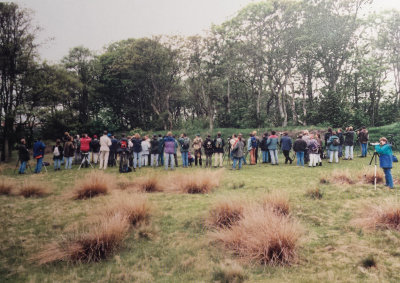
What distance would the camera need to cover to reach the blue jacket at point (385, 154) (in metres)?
7.84

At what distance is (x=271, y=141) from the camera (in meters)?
14.4

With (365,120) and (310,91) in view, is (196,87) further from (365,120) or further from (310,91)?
(365,120)

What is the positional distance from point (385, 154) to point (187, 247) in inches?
275

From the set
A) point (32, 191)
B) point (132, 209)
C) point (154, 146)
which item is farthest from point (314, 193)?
point (154, 146)

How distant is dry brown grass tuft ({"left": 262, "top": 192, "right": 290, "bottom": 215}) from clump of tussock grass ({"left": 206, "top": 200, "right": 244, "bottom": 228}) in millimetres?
657

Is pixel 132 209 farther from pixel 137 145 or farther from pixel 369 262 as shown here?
pixel 137 145

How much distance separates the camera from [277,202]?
19.1 ft

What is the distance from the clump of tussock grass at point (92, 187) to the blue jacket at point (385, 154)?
332 inches

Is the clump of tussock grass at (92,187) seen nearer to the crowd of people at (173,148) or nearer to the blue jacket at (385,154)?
the crowd of people at (173,148)

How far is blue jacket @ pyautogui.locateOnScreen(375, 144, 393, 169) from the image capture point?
7844mm

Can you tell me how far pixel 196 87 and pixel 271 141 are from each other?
23.9 m

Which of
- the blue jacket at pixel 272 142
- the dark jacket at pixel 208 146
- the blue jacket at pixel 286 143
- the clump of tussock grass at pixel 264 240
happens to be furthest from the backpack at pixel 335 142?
the clump of tussock grass at pixel 264 240

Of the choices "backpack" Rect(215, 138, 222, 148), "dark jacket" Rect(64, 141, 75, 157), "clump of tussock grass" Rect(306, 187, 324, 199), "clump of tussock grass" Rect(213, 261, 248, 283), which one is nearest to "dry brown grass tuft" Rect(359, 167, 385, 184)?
"clump of tussock grass" Rect(306, 187, 324, 199)

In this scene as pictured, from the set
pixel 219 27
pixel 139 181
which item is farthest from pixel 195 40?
pixel 139 181
